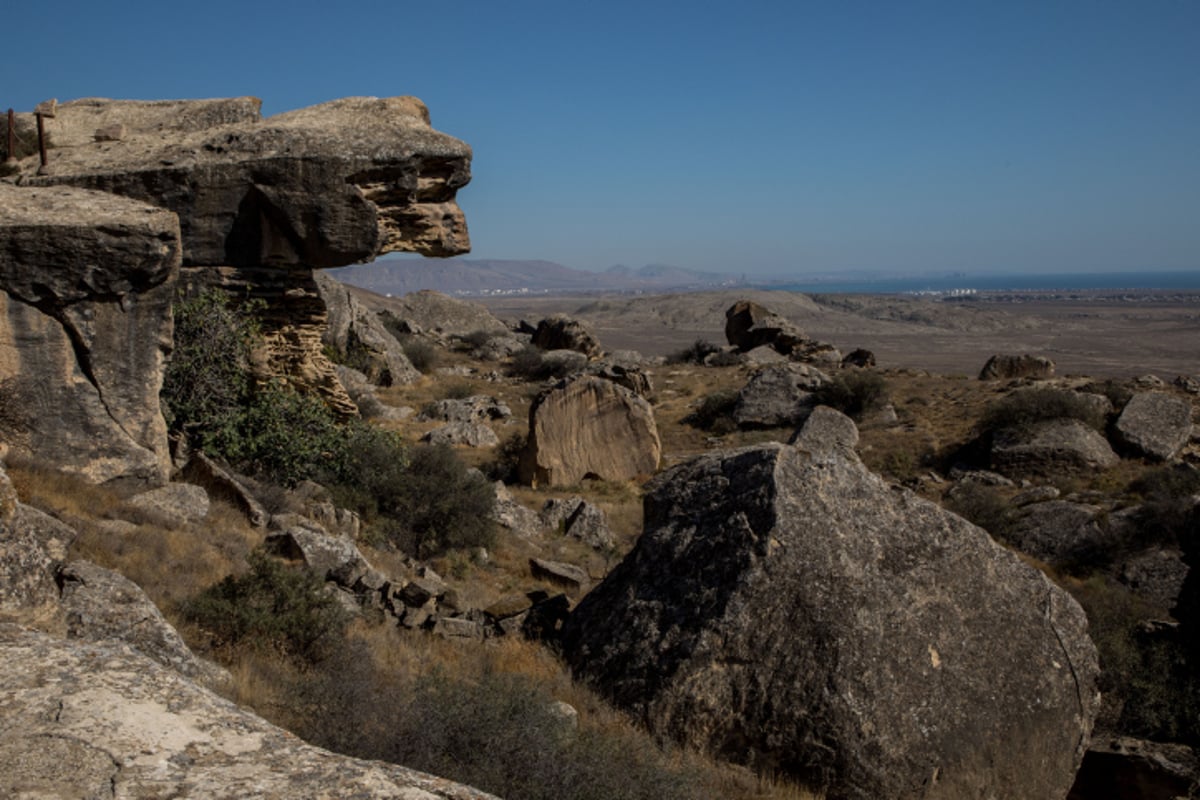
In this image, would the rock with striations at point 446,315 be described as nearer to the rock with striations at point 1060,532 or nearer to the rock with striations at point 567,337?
the rock with striations at point 567,337

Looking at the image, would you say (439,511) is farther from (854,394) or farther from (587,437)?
(854,394)

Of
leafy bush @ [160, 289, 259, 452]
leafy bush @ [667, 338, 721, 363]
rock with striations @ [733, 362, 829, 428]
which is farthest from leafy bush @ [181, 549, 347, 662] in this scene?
leafy bush @ [667, 338, 721, 363]

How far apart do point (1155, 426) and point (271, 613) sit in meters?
17.8

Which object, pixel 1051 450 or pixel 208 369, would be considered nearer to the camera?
pixel 208 369

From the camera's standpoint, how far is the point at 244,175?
11.5 meters

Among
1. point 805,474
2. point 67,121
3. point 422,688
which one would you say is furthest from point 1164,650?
point 67,121

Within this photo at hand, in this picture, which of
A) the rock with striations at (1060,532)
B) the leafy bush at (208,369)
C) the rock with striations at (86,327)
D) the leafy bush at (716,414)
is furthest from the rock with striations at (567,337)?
the rock with striations at (86,327)

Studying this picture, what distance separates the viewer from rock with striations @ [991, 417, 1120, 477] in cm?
1705

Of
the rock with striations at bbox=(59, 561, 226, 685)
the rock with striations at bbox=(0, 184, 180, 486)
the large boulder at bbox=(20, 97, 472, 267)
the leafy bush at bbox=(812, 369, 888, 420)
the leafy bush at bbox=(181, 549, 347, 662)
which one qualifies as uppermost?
the large boulder at bbox=(20, 97, 472, 267)

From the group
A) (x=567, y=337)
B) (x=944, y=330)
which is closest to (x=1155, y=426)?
(x=567, y=337)

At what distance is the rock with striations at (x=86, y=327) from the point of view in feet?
27.6

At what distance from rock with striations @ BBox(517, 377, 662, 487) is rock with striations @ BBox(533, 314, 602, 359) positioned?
1632cm

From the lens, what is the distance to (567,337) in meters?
33.3

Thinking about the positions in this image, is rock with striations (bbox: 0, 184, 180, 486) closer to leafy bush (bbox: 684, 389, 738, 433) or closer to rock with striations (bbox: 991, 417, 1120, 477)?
leafy bush (bbox: 684, 389, 738, 433)
